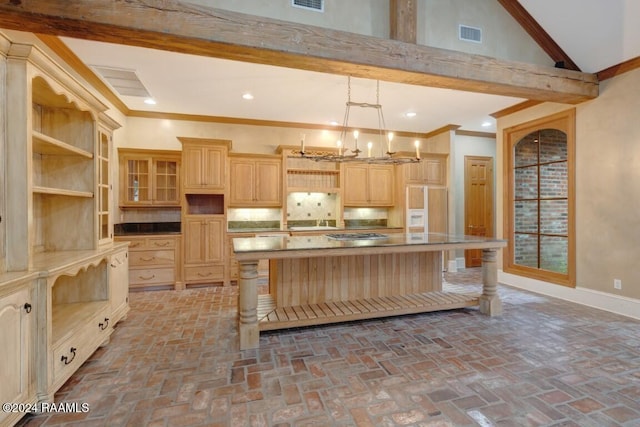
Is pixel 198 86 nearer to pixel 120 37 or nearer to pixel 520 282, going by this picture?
pixel 120 37

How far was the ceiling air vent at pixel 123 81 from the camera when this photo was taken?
12.4 ft

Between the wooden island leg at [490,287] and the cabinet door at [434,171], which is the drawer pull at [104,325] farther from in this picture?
the cabinet door at [434,171]

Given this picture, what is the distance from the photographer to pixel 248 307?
9.12 feet

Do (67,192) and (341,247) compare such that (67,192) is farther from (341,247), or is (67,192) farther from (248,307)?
(341,247)

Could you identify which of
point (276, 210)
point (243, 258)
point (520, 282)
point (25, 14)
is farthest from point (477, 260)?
point (25, 14)

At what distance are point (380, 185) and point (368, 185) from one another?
27 cm

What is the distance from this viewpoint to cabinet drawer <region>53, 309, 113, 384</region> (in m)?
2.06

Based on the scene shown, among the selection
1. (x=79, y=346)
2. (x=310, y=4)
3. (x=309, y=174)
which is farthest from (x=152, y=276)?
(x=310, y=4)

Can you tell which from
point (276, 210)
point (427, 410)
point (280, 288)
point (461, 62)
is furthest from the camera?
point (276, 210)

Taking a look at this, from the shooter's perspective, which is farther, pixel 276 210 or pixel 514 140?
pixel 276 210

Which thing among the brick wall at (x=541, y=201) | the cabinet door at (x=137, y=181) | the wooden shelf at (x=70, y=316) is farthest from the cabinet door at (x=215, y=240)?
the brick wall at (x=541, y=201)

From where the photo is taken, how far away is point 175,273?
489 cm

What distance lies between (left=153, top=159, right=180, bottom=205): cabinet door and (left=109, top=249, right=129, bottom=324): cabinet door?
2.17 m

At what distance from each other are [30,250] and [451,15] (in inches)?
166
